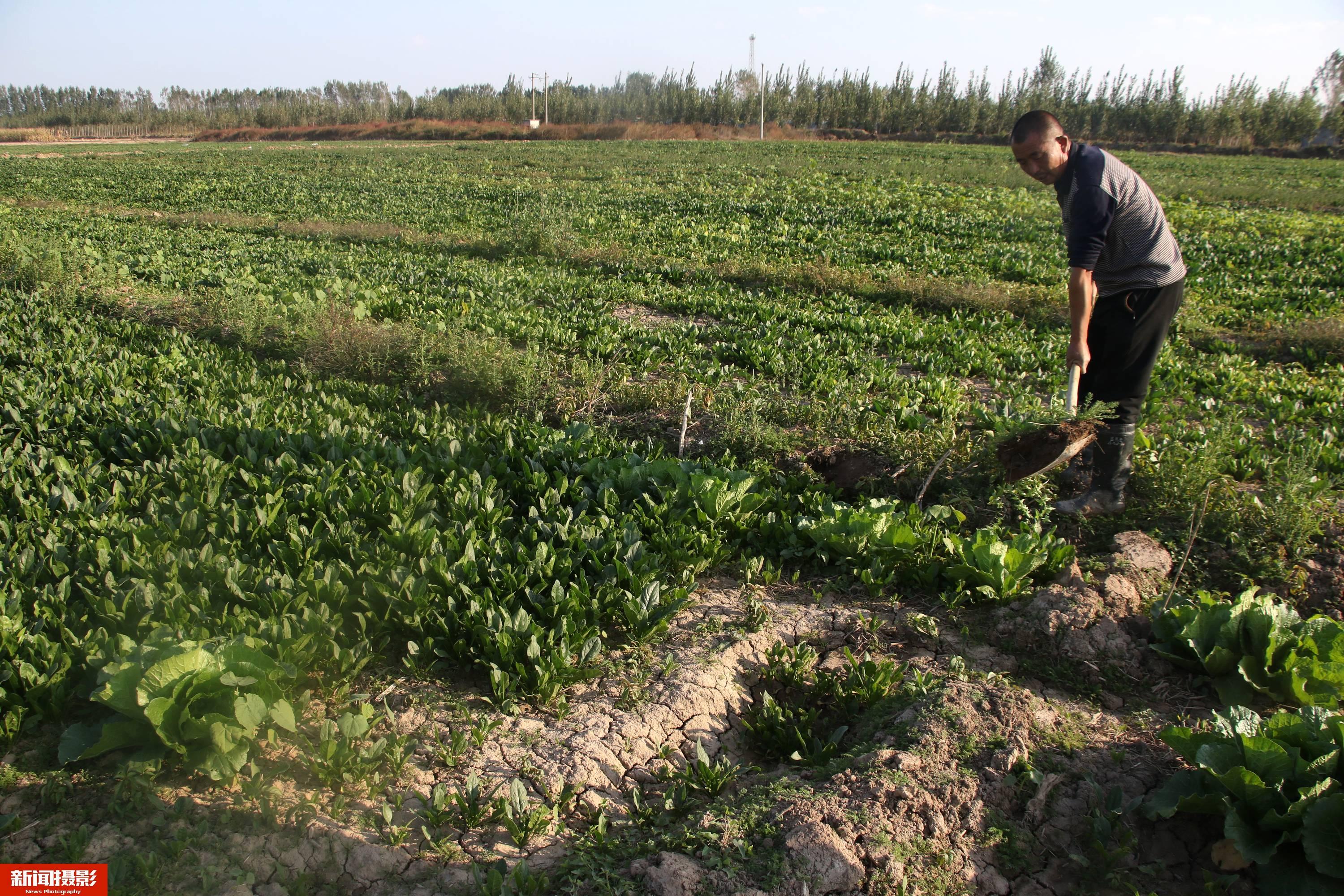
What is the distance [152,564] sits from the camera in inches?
132

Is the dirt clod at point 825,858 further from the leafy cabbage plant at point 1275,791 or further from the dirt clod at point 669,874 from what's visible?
the leafy cabbage plant at point 1275,791

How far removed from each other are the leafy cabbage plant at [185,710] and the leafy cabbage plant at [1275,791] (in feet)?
9.38

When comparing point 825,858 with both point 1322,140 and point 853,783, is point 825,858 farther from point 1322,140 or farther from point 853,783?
point 1322,140

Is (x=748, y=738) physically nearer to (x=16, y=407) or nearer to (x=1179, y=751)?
(x=1179, y=751)

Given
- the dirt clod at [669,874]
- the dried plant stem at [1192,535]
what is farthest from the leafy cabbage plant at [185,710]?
the dried plant stem at [1192,535]

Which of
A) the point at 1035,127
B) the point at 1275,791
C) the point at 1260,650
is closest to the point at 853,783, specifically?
the point at 1275,791

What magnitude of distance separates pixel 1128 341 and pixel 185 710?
15.8 feet

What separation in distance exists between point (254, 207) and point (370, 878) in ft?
70.5

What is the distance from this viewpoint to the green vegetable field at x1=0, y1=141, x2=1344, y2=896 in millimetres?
2283

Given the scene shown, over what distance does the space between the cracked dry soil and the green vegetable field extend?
0.01 metres

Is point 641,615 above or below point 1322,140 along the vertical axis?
below

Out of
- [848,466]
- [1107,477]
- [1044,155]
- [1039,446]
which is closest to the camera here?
[1044,155]

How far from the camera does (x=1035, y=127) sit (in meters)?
4.03

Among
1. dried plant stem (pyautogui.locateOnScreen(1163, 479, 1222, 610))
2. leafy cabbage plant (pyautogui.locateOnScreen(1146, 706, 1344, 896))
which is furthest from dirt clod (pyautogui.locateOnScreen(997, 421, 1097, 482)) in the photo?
leafy cabbage plant (pyautogui.locateOnScreen(1146, 706, 1344, 896))
